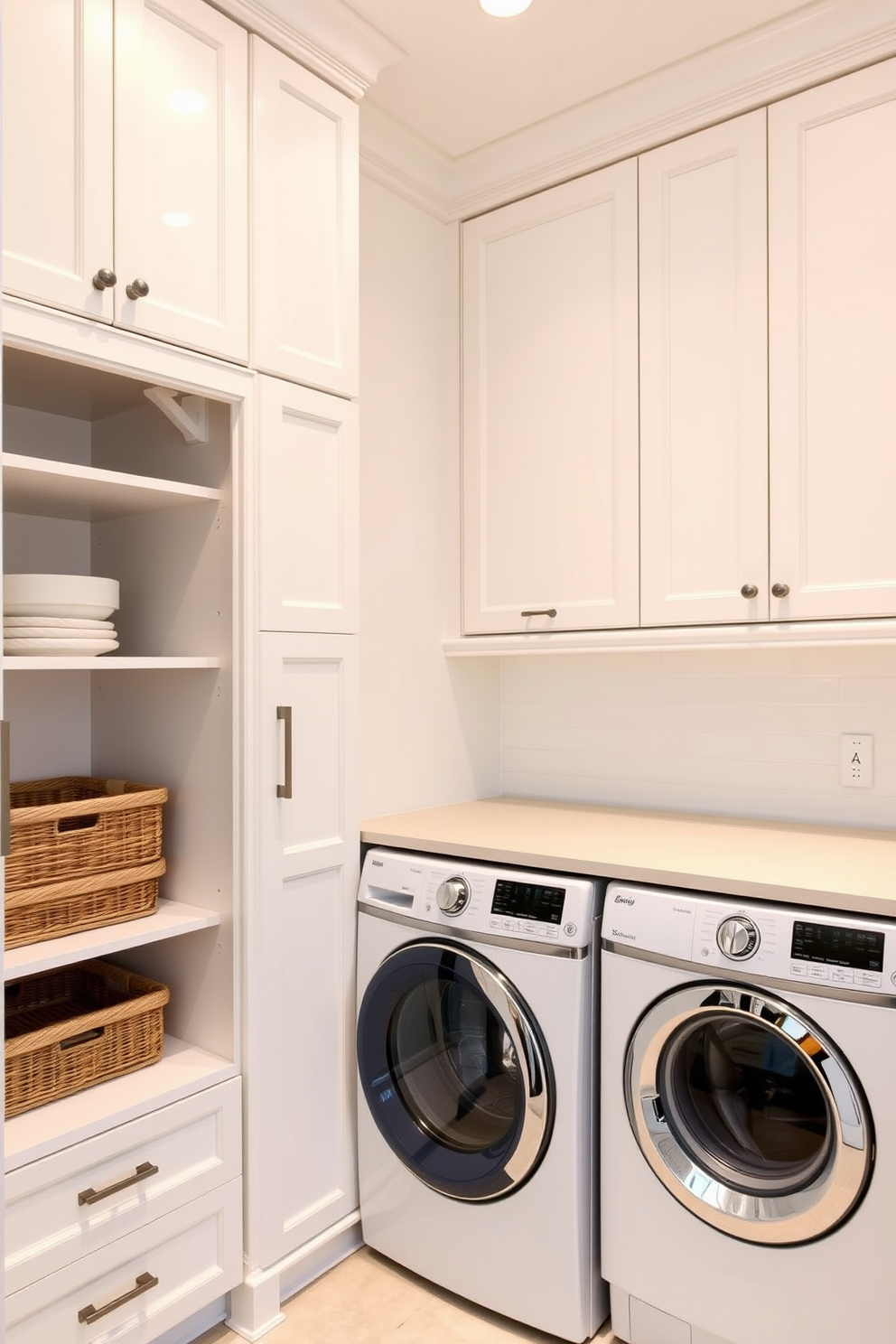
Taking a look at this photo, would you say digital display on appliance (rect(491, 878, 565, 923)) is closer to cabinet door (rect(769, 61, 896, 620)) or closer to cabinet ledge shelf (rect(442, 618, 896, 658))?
cabinet ledge shelf (rect(442, 618, 896, 658))

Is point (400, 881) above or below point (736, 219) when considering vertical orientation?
below

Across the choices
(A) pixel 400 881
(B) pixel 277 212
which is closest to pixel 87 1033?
(A) pixel 400 881

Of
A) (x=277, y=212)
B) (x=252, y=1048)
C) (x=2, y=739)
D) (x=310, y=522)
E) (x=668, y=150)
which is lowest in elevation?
(x=252, y=1048)

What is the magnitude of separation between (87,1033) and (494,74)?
222 centimetres

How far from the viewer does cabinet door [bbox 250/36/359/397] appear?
180 centimetres

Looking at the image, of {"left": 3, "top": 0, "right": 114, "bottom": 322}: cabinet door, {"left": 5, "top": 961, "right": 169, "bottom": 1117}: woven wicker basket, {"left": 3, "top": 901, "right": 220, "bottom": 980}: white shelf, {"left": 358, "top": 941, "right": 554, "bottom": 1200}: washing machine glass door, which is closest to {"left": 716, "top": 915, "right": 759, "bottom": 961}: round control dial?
{"left": 358, "top": 941, "right": 554, "bottom": 1200}: washing machine glass door

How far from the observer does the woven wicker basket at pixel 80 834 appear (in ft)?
5.25

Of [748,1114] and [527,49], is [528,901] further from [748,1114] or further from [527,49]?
[527,49]

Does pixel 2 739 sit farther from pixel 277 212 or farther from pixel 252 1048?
pixel 277 212

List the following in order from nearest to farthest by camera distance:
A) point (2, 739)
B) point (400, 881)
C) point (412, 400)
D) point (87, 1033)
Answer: point (2, 739)
point (87, 1033)
point (400, 881)
point (412, 400)

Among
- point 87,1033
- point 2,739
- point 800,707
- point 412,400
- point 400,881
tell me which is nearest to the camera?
point 2,739

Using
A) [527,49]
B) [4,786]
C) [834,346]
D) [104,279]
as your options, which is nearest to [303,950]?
[4,786]

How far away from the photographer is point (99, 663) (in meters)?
1.61

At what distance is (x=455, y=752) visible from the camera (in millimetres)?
2615
